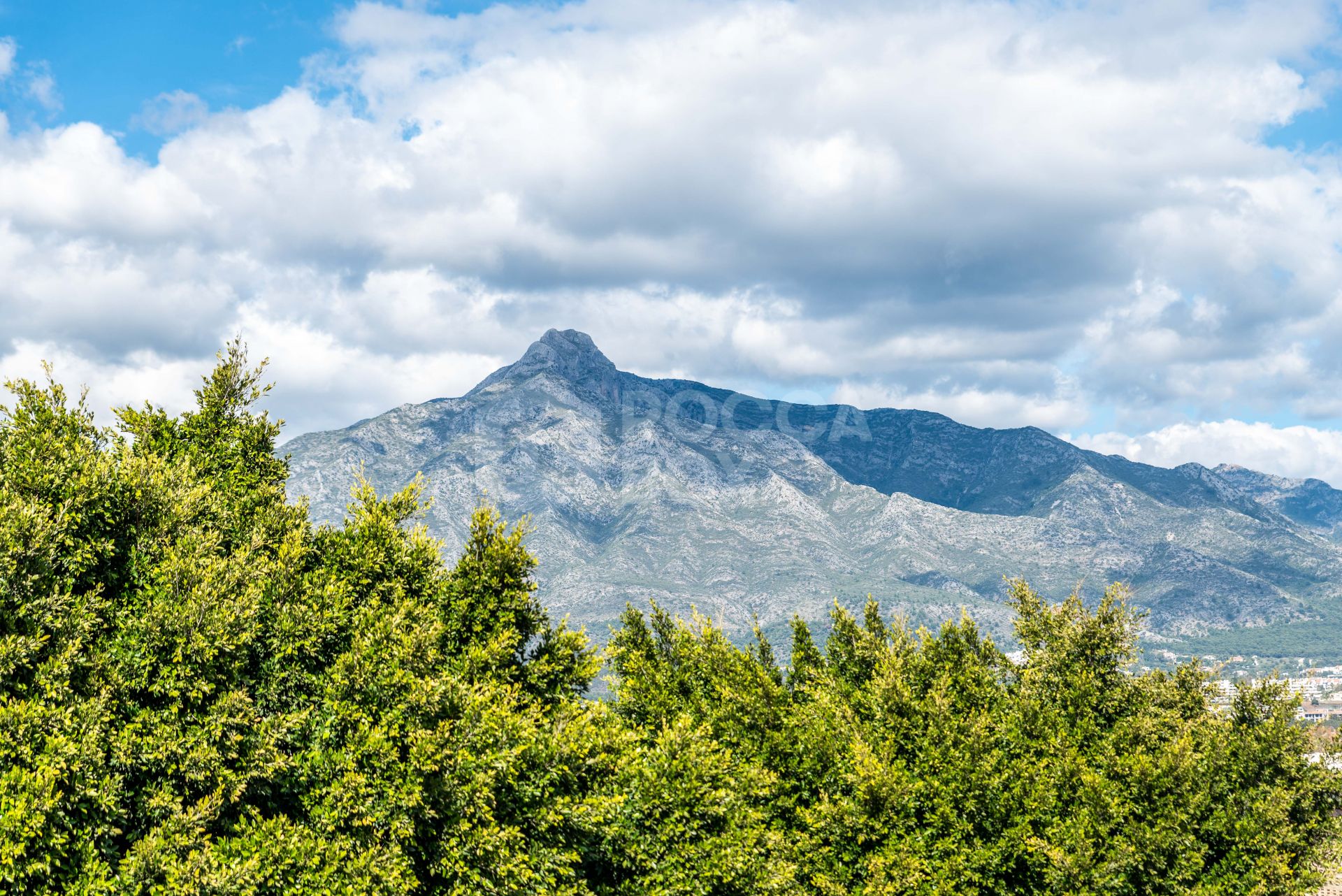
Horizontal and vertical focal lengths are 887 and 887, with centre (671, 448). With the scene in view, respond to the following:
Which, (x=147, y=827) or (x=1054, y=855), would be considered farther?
(x=1054, y=855)

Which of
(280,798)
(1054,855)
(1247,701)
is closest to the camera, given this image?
(280,798)

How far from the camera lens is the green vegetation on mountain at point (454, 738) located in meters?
26.7

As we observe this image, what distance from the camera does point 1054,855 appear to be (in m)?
48.2

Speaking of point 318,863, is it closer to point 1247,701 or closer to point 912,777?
point 912,777

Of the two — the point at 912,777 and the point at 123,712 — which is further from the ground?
the point at 123,712

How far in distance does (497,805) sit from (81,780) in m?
13.8

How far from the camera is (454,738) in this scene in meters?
31.4

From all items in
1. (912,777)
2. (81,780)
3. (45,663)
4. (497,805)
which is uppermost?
(45,663)

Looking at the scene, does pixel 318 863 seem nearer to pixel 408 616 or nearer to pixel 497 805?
pixel 497 805

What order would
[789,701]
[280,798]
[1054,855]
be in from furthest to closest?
[789,701] < [1054,855] < [280,798]

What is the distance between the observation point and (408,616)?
37781mm

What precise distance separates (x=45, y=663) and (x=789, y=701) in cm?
4603

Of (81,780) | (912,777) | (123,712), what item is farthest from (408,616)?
(912,777)

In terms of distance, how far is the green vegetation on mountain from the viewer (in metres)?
26.7
